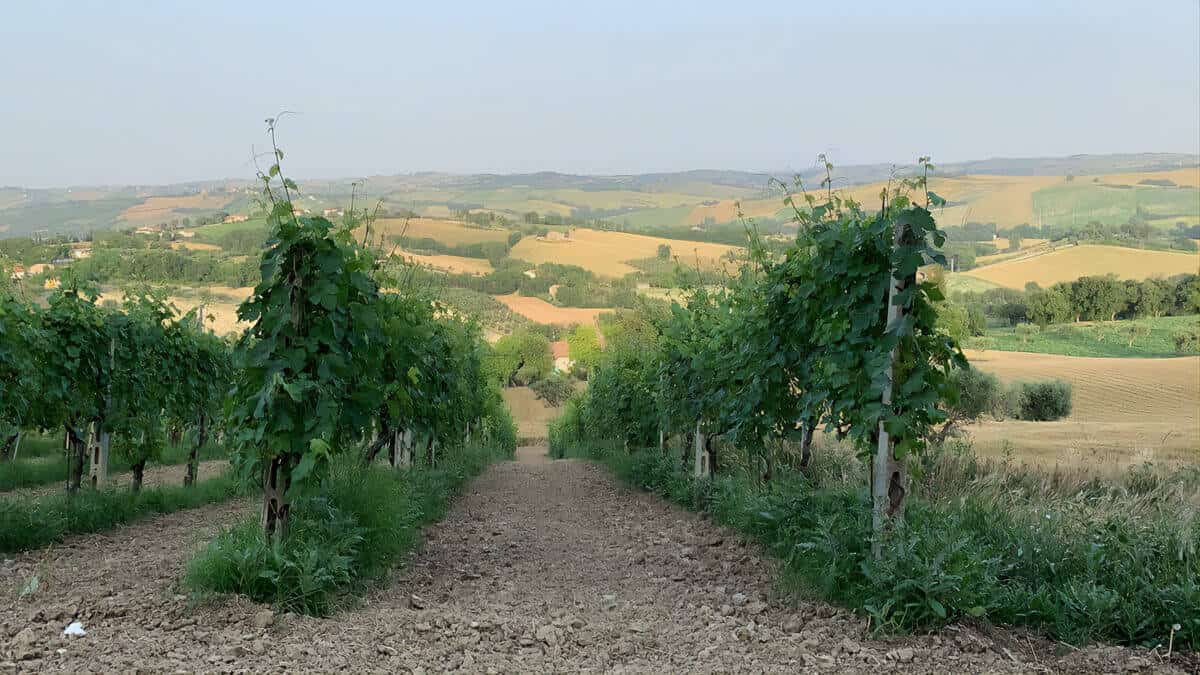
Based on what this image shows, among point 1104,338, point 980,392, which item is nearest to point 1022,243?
point 1104,338

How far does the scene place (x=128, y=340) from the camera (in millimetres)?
9344

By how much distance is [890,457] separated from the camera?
511 centimetres

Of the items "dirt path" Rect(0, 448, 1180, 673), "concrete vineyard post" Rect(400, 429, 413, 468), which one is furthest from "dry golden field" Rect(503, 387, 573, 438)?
"dirt path" Rect(0, 448, 1180, 673)

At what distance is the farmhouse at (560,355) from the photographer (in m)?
63.1

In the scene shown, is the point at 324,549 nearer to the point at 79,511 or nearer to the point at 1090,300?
the point at 79,511

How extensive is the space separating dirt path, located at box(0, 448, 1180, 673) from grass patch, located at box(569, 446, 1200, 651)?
0.18 m

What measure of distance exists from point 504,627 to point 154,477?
11913 millimetres

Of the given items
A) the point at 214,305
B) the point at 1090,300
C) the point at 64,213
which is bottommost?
the point at 1090,300

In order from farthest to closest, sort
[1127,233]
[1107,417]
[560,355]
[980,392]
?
[560,355], [1127,233], [1107,417], [980,392]

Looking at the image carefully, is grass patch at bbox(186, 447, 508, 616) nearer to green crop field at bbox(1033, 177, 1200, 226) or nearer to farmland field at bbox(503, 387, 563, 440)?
farmland field at bbox(503, 387, 563, 440)

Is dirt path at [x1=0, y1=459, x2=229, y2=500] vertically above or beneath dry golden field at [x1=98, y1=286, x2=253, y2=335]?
beneath

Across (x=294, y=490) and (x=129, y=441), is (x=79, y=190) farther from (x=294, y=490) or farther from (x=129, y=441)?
(x=294, y=490)

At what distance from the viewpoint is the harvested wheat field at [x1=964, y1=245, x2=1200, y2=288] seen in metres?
48.5

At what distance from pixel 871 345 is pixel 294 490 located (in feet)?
12.1
